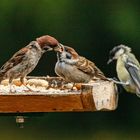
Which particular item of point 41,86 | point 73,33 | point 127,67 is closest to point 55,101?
point 41,86

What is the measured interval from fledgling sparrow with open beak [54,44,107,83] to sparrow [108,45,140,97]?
1.22 metres

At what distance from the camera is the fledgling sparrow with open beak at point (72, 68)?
517 cm

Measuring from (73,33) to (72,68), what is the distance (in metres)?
4.94

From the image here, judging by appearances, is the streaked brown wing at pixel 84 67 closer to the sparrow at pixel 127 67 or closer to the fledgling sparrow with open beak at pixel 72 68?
the fledgling sparrow with open beak at pixel 72 68

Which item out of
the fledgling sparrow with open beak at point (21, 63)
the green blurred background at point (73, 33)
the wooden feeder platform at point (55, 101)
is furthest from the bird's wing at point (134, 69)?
the green blurred background at point (73, 33)

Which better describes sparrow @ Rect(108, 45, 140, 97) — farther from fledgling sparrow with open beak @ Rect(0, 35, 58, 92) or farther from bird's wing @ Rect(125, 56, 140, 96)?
fledgling sparrow with open beak @ Rect(0, 35, 58, 92)

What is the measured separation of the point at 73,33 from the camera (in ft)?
33.3

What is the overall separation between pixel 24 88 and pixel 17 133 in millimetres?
4886

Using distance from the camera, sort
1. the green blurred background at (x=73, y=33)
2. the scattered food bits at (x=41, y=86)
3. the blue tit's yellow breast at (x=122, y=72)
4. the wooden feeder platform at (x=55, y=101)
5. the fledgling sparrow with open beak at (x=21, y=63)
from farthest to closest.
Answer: the green blurred background at (x=73, y=33)
the blue tit's yellow breast at (x=122, y=72)
the fledgling sparrow with open beak at (x=21, y=63)
the scattered food bits at (x=41, y=86)
the wooden feeder platform at (x=55, y=101)

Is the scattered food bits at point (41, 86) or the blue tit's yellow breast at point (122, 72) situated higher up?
the blue tit's yellow breast at point (122, 72)

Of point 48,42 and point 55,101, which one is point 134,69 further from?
point 55,101

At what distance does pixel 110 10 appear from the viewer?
33.7 feet

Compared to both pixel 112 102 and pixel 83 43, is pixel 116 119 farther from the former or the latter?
pixel 112 102

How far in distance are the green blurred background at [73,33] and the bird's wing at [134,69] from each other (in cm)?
317
